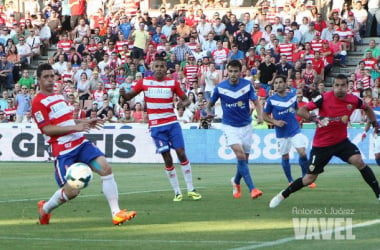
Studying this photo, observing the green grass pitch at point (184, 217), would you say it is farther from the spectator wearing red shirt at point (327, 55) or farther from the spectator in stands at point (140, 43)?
the spectator in stands at point (140, 43)

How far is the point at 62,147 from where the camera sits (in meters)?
12.8

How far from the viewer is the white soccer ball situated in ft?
40.5

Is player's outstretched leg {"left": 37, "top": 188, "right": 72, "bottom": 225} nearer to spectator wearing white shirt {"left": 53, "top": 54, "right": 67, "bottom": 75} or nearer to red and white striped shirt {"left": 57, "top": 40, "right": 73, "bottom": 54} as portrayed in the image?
spectator wearing white shirt {"left": 53, "top": 54, "right": 67, "bottom": 75}

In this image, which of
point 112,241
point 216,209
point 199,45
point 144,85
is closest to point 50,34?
point 199,45

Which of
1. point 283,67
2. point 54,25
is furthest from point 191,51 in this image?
point 54,25

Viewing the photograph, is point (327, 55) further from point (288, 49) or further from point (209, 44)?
point (209, 44)

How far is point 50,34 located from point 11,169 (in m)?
14.1

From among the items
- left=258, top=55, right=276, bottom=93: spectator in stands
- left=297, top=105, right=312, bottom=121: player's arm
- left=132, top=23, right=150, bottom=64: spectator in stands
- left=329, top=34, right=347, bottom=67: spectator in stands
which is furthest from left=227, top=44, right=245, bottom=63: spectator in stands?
left=297, top=105, right=312, bottom=121: player's arm

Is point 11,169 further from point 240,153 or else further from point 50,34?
point 50,34

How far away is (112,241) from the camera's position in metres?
11.1

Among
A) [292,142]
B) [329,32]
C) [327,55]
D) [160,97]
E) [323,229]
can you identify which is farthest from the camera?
[329,32]

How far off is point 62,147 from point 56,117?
39 centimetres

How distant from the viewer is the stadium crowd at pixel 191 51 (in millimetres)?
31078

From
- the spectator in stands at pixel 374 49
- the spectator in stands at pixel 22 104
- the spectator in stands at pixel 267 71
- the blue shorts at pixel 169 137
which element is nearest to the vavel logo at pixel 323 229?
the blue shorts at pixel 169 137
